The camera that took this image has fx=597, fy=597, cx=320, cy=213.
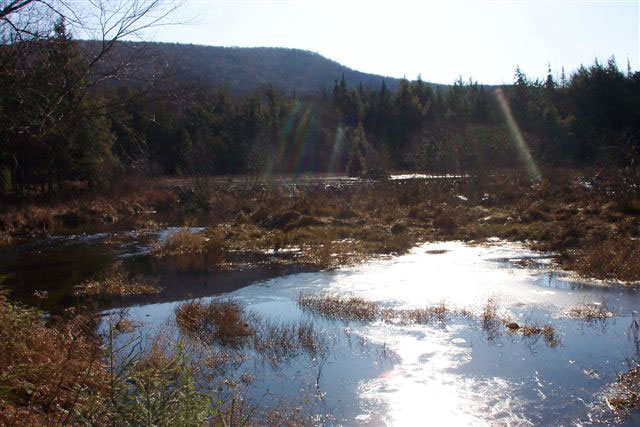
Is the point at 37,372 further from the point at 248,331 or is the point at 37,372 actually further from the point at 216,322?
the point at 216,322

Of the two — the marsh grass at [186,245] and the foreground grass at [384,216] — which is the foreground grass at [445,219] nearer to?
the foreground grass at [384,216]

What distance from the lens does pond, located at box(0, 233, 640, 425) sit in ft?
26.0

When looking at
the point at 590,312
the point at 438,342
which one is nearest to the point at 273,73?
the point at 590,312

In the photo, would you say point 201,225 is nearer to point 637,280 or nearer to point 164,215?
point 164,215

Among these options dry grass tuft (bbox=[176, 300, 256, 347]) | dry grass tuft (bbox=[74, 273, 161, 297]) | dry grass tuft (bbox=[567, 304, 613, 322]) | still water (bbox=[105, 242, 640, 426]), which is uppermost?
dry grass tuft (bbox=[567, 304, 613, 322])

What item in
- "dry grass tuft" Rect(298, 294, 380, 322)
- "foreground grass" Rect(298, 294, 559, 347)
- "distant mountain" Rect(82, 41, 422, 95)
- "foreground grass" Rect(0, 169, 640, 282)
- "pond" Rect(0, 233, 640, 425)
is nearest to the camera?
"pond" Rect(0, 233, 640, 425)

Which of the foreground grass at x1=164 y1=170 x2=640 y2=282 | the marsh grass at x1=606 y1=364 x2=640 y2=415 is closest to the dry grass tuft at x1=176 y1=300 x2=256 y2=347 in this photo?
the marsh grass at x1=606 y1=364 x2=640 y2=415

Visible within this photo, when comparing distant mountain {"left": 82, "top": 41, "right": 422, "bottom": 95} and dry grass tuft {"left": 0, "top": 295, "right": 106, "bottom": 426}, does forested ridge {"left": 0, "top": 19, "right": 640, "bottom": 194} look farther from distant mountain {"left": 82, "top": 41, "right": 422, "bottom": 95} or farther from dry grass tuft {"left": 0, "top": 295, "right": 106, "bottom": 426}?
distant mountain {"left": 82, "top": 41, "right": 422, "bottom": 95}

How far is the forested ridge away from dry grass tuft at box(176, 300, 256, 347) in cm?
317

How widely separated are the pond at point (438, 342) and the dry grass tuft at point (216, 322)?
1.69 ft

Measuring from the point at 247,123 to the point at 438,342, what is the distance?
238 ft

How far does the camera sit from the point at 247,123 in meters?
80.8

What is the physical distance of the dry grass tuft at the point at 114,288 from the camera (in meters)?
15.3

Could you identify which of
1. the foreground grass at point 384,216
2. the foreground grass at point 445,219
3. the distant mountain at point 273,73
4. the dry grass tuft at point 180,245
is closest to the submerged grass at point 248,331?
the foreground grass at point 445,219
